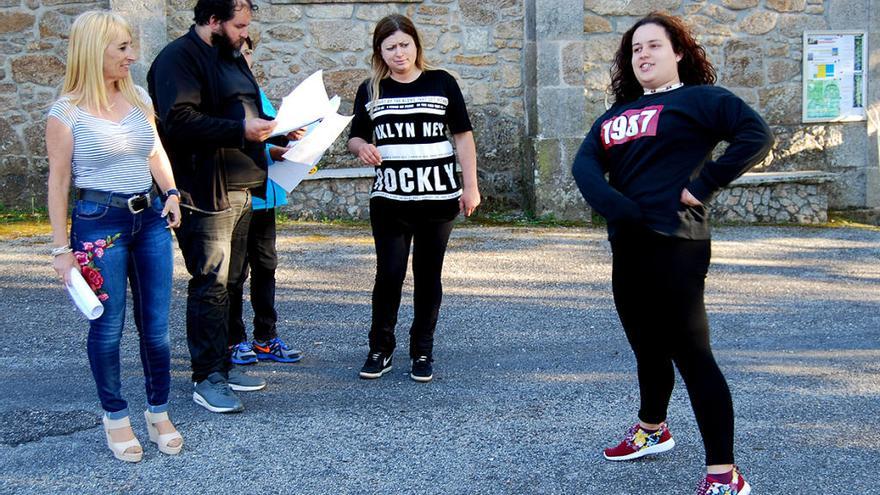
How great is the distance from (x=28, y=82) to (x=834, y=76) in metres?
8.32

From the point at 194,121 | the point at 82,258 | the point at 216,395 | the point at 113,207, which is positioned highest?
the point at 194,121

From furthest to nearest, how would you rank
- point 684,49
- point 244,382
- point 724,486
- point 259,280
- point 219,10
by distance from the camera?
point 259,280 < point 244,382 < point 219,10 < point 684,49 < point 724,486

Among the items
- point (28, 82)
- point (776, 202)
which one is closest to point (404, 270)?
point (776, 202)

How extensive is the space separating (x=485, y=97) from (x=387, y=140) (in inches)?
202

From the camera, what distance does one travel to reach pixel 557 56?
913 centimetres

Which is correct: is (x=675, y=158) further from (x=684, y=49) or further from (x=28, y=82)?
(x=28, y=82)

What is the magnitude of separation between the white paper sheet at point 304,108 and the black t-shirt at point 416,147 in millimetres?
300

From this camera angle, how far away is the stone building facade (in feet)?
30.1

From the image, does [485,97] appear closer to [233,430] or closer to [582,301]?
[582,301]

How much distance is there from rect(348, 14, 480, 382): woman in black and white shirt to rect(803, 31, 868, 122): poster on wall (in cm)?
636

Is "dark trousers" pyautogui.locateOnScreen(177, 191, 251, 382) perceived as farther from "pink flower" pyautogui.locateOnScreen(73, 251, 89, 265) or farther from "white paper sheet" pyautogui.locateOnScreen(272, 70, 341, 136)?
"pink flower" pyautogui.locateOnScreen(73, 251, 89, 265)

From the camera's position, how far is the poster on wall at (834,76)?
958 centimetres

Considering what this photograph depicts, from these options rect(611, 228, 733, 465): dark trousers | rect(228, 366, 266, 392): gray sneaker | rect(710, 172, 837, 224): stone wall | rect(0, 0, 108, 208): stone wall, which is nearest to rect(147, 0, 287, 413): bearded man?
rect(228, 366, 266, 392): gray sneaker

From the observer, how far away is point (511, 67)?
948 centimetres
